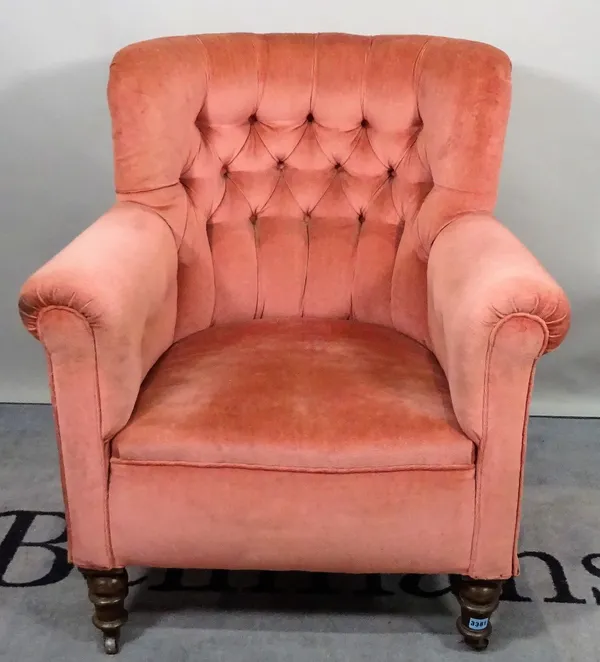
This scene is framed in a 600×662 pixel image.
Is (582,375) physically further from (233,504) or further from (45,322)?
(45,322)

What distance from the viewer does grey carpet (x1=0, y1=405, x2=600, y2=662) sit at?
1.33 meters

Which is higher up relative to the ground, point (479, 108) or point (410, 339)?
point (479, 108)

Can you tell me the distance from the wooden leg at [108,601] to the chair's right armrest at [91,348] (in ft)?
0.12

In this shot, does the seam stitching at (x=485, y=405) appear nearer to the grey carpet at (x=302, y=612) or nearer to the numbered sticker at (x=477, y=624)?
the numbered sticker at (x=477, y=624)

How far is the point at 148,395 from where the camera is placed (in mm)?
1289

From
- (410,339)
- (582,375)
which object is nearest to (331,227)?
(410,339)

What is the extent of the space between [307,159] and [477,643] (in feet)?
3.23

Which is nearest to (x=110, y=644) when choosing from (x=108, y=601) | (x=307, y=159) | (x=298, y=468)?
(x=108, y=601)

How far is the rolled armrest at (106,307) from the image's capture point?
112cm

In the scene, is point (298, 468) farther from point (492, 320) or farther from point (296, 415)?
point (492, 320)

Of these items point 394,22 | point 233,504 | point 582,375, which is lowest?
point 582,375

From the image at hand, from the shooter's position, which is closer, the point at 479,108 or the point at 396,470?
the point at 396,470

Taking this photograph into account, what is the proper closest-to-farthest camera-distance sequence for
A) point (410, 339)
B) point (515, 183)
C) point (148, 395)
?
point (148, 395)
point (410, 339)
point (515, 183)

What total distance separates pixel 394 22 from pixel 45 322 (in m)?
1.13
